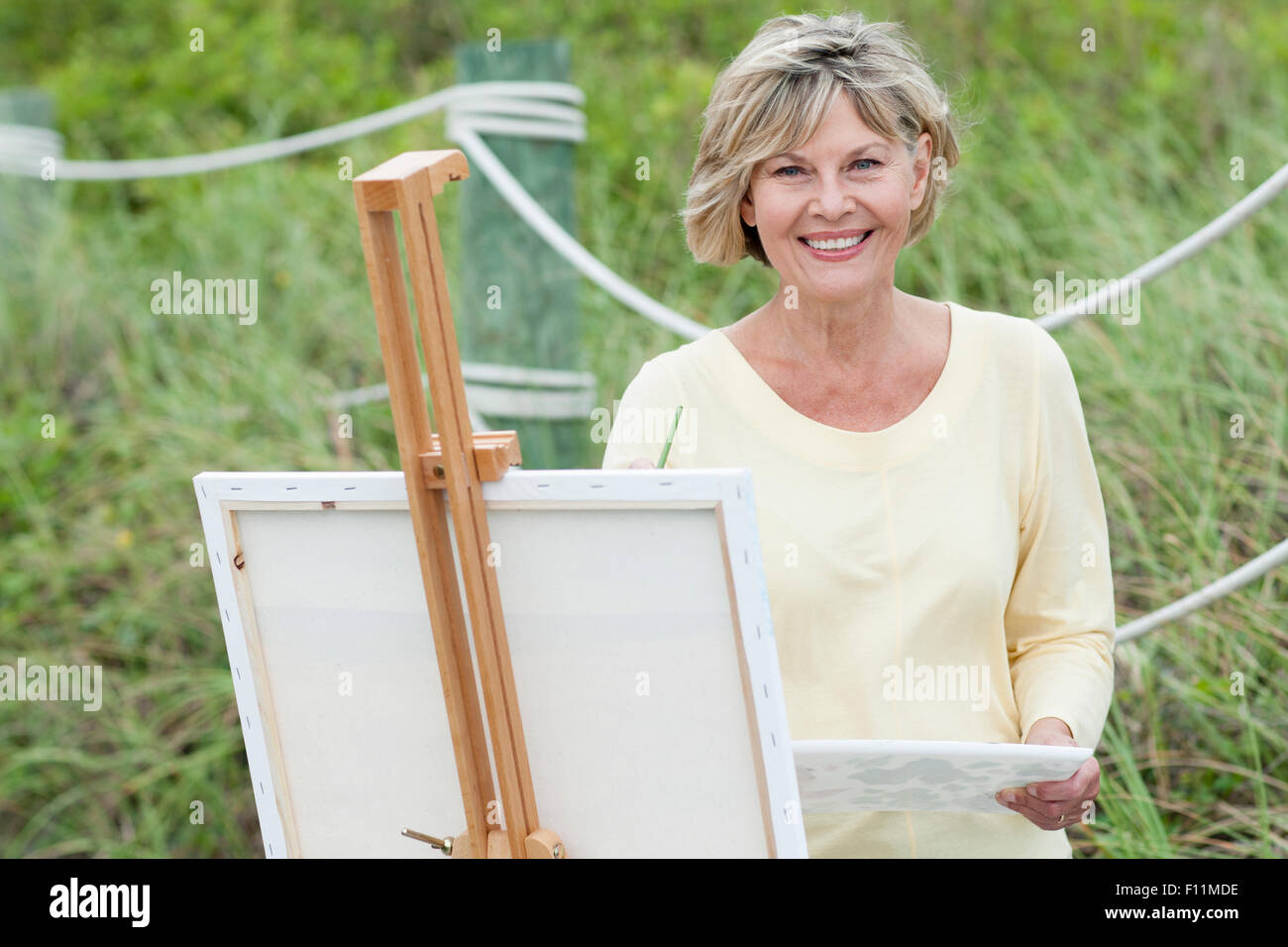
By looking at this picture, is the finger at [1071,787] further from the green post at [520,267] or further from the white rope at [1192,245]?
the green post at [520,267]

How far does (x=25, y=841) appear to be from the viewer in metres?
3.84

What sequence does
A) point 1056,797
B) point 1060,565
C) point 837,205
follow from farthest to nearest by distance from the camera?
point 1060,565 → point 837,205 → point 1056,797

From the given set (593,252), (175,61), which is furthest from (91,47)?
(593,252)

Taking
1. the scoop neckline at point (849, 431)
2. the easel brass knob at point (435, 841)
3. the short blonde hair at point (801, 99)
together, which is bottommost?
the easel brass knob at point (435, 841)

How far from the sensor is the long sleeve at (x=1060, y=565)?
1935mm

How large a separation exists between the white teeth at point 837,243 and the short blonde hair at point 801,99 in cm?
13

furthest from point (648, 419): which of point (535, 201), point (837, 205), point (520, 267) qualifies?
point (535, 201)

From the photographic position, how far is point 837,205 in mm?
1839

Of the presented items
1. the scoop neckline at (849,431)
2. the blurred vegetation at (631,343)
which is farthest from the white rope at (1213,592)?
the scoop neckline at (849,431)

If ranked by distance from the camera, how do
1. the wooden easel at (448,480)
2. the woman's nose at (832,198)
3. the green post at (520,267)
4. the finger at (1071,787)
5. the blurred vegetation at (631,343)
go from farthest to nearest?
the green post at (520,267) < the blurred vegetation at (631,343) < the woman's nose at (832,198) < the finger at (1071,787) < the wooden easel at (448,480)

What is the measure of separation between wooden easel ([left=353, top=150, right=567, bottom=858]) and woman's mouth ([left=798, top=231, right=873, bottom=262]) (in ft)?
1.98

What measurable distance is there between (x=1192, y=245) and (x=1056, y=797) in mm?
1303

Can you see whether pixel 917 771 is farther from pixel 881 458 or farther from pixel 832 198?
pixel 832 198
